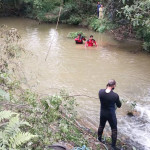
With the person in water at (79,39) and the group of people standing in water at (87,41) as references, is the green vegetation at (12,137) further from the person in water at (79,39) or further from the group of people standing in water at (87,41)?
the person in water at (79,39)

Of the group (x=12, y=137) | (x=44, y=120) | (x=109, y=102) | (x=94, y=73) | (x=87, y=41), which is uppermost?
(x=87, y=41)

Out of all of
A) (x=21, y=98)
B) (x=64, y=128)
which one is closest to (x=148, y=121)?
(x=64, y=128)

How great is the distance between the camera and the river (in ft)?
22.3

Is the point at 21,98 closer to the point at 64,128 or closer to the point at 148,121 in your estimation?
the point at 64,128

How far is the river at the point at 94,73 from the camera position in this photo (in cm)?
679

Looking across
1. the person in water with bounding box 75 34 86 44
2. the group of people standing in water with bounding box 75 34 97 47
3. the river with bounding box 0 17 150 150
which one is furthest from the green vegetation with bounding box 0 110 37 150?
the person in water with bounding box 75 34 86 44

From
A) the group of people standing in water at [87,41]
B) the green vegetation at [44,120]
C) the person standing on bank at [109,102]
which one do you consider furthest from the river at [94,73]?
the person standing on bank at [109,102]

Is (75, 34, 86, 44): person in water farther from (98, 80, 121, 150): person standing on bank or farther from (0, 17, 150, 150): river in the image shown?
(98, 80, 121, 150): person standing on bank

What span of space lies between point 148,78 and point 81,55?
4180 millimetres

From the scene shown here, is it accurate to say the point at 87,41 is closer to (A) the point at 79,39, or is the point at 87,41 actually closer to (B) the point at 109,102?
(A) the point at 79,39

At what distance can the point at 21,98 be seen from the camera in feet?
17.9

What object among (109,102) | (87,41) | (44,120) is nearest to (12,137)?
(44,120)

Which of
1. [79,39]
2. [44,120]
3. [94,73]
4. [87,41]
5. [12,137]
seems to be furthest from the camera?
[79,39]

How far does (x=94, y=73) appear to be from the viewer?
10445 mm
